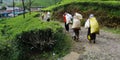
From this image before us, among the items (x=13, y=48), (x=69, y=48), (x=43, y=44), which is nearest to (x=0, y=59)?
(x=13, y=48)

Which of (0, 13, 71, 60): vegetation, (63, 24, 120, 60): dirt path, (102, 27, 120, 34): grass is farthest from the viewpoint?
(102, 27, 120, 34): grass

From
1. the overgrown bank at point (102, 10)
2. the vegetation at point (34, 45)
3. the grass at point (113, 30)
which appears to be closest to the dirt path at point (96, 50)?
the vegetation at point (34, 45)

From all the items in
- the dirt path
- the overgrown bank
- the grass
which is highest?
the overgrown bank

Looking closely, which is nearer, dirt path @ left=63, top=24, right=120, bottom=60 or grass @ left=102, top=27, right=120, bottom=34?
dirt path @ left=63, top=24, right=120, bottom=60

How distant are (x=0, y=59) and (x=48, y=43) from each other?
2.83 meters

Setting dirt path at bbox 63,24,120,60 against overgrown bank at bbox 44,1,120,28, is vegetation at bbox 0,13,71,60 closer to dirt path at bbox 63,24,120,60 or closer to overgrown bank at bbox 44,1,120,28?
dirt path at bbox 63,24,120,60

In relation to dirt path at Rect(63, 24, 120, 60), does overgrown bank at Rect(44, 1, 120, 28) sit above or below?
above

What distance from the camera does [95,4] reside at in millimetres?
28625

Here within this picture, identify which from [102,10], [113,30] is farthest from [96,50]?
[102,10]

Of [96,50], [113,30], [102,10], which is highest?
[102,10]

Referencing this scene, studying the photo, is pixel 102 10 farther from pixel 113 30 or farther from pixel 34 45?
pixel 34 45

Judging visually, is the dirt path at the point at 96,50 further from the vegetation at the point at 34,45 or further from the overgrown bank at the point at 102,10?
the overgrown bank at the point at 102,10

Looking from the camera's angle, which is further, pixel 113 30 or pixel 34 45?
pixel 113 30

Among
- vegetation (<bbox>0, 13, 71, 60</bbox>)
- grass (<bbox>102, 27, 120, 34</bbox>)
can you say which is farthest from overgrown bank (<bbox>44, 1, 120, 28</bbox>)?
vegetation (<bbox>0, 13, 71, 60</bbox>)
